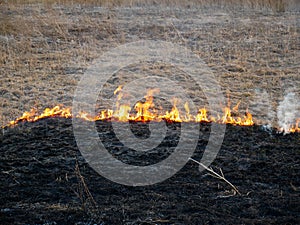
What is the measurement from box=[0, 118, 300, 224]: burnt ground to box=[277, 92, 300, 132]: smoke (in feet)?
2.40

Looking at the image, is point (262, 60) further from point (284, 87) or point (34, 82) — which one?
point (34, 82)

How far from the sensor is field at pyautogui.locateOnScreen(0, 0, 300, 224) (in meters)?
3.16

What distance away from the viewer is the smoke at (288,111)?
5089 mm

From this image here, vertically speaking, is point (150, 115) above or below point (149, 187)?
above

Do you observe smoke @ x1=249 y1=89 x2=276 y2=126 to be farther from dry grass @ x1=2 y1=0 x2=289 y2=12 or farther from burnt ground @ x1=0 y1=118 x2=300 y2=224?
dry grass @ x1=2 y1=0 x2=289 y2=12

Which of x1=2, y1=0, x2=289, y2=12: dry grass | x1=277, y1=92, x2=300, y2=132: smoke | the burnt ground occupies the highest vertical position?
x1=2, y1=0, x2=289, y2=12: dry grass

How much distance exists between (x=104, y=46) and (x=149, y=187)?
4.99 meters

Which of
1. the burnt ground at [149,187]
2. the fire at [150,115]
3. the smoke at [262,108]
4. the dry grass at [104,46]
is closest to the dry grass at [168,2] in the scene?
the dry grass at [104,46]

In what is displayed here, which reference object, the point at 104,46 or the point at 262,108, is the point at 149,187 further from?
the point at 104,46

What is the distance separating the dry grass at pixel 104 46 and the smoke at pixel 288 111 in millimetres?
114

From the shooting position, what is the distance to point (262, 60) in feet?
23.8

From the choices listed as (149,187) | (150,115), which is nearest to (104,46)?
(150,115)

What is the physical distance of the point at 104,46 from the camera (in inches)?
316

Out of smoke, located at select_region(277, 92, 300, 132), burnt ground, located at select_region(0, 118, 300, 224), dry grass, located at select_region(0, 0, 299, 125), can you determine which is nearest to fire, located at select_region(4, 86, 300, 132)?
smoke, located at select_region(277, 92, 300, 132)
